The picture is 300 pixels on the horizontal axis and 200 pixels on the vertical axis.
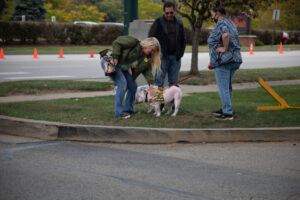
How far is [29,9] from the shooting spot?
163ft

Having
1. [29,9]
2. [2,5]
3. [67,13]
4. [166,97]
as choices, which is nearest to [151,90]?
[166,97]

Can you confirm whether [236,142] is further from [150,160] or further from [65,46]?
[65,46]

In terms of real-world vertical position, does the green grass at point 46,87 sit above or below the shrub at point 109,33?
above

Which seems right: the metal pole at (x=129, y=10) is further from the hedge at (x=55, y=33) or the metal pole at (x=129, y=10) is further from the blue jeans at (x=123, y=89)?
the hedge at (x=55, y=33)

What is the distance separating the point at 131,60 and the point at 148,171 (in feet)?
8.61

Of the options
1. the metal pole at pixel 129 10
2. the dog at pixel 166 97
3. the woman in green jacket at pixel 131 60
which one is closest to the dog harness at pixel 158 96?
the dog at pixel 166 97

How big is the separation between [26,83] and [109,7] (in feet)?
234

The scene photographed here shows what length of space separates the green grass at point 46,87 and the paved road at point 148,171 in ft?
15.8

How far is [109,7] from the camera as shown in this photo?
3233 inches

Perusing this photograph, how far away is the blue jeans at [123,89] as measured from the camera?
307 inches

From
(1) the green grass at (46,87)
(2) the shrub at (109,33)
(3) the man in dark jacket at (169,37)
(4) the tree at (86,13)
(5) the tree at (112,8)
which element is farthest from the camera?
(5) the tree at (112,8)

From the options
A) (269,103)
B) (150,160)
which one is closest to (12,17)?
(269,103)

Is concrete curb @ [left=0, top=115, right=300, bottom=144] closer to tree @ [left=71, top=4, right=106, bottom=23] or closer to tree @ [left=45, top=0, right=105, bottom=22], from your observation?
tree @ [left=45, top=0, right=105, bottom=22]

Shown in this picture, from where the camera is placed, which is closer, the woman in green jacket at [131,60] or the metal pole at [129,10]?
the woman in green jacket at [131,60]
